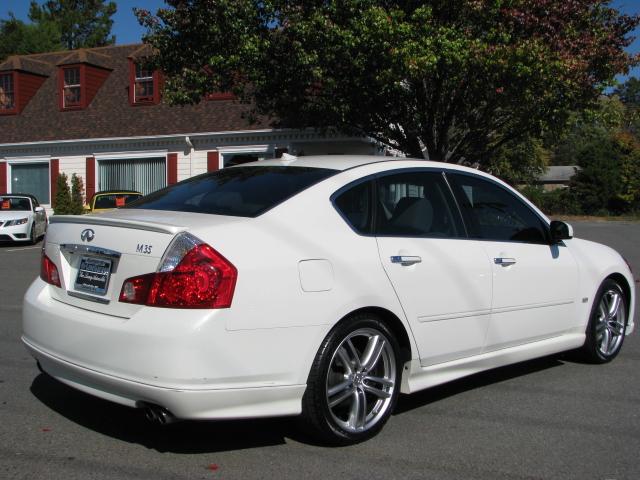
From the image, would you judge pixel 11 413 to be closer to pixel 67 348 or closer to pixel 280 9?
pixel 67 348

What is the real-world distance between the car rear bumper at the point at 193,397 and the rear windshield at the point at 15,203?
1624 cm

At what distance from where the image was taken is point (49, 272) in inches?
165

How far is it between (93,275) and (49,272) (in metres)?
0.50

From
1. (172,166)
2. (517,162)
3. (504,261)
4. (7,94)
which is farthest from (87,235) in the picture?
(517,162)

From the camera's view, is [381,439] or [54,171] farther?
[54,171]

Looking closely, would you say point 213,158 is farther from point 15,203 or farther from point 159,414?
point 159,414

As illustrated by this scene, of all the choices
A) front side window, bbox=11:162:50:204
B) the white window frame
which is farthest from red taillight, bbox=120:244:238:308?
front side window, bbox=11:162:50:204

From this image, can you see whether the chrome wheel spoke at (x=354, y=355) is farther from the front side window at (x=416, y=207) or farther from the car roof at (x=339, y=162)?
the car roof at (x=339, y=162)

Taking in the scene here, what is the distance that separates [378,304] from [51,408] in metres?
2.24

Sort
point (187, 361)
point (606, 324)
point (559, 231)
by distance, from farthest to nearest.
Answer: point (606, 324) < point (559, 231) < point (187, 361)

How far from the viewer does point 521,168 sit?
38.8 metres

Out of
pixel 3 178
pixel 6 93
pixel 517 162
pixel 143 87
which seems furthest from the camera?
pixel 517 162

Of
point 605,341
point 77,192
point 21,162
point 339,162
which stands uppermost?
point 339,162

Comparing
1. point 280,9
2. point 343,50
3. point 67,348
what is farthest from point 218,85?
point 67,348
